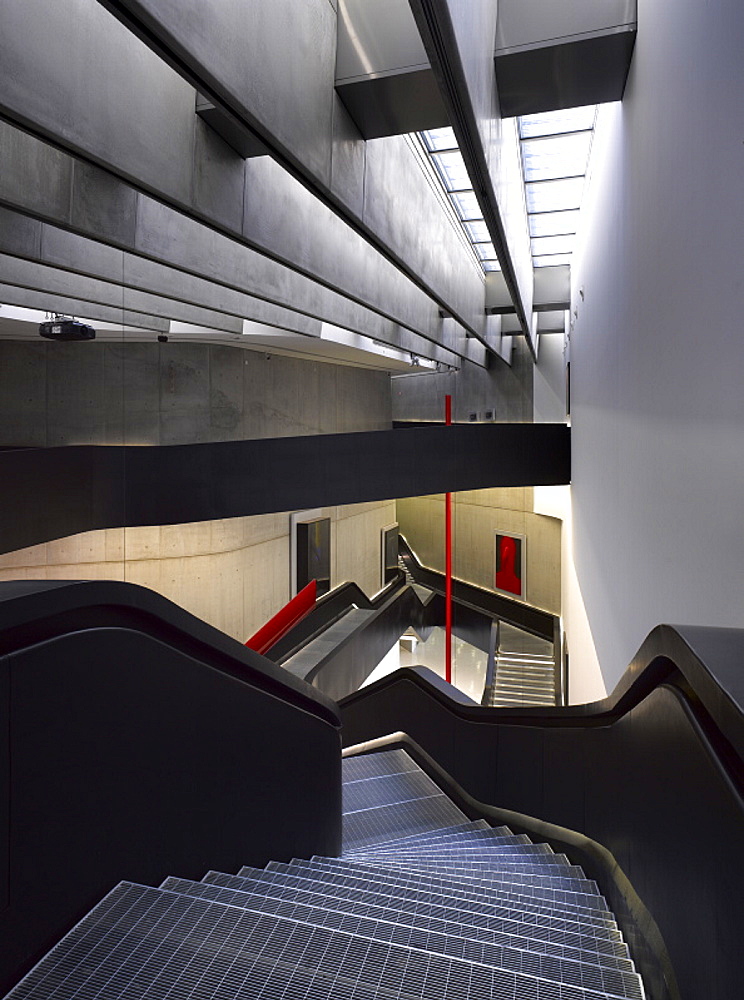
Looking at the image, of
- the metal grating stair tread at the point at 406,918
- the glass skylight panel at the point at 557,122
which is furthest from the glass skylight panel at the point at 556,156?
the metal grating stair tread at the point at 406,918

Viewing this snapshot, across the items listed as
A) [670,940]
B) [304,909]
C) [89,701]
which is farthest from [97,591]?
[670,940]

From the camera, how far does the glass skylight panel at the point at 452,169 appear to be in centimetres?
686

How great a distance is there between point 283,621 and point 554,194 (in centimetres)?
884

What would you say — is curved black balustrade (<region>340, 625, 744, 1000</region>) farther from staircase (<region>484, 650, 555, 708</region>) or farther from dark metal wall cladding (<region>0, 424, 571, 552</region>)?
staircase (<region>484, 650, 555, 708</region>)

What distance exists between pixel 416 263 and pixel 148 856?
17.8 feet

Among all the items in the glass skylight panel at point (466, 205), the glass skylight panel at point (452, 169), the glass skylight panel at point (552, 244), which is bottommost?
the glass skylight panel at point (452, 169)

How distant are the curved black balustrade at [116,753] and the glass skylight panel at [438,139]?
518 cm

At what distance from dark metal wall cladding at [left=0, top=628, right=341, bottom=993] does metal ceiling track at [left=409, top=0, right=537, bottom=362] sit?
7.73 ft

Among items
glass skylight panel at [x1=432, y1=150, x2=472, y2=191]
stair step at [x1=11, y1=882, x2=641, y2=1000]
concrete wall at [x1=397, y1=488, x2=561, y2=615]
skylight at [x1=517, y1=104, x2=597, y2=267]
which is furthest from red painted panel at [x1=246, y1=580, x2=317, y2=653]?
stair step at [x1=11, y1=882, x2=641, y2=1000]

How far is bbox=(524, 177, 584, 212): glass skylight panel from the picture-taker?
8641 mm

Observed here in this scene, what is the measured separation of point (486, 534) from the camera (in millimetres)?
21062

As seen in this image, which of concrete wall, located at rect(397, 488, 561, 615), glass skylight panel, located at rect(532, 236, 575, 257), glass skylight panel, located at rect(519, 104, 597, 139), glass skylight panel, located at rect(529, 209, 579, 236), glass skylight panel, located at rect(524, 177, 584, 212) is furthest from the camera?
concrete wall, located at rect(397, 488, 561, 615)

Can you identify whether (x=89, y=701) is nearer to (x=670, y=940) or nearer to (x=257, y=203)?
(x=670, y=940)

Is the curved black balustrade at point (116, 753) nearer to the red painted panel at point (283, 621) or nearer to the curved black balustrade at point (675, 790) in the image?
the curved black balustrade at point (675, 790)
